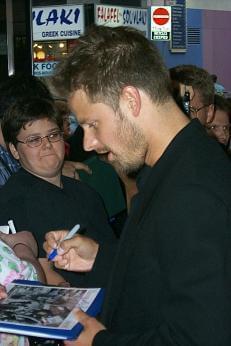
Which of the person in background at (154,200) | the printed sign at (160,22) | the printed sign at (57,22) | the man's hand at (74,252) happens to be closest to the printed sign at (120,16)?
the printed sign at (57,22)

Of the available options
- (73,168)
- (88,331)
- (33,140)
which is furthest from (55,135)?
(88,331)

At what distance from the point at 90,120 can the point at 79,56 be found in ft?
0.56

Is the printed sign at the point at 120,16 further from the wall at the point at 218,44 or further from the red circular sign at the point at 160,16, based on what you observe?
the wall at the point at 218,44

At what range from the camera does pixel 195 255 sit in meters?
1.26

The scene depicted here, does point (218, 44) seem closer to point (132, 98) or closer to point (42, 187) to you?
point (42, 187)

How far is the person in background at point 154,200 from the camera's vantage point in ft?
4.16

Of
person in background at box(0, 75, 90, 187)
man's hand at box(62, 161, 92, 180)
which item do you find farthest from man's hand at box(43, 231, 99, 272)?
man's hand at box(62, 161, 92, 180)

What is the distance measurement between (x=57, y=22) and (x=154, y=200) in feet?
20.9

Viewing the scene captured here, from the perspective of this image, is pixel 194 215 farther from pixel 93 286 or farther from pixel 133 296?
pixel 93 286

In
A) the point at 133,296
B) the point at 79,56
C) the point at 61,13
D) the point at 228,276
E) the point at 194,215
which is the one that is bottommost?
the point at 133,296

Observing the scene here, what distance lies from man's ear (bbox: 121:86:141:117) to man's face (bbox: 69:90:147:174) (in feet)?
0.07

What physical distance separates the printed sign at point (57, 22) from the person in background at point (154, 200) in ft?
19.1

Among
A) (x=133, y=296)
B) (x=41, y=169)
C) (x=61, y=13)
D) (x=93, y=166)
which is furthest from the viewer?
(x=61, y=13)

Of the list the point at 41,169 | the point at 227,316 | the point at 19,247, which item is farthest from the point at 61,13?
the point at 227,316
